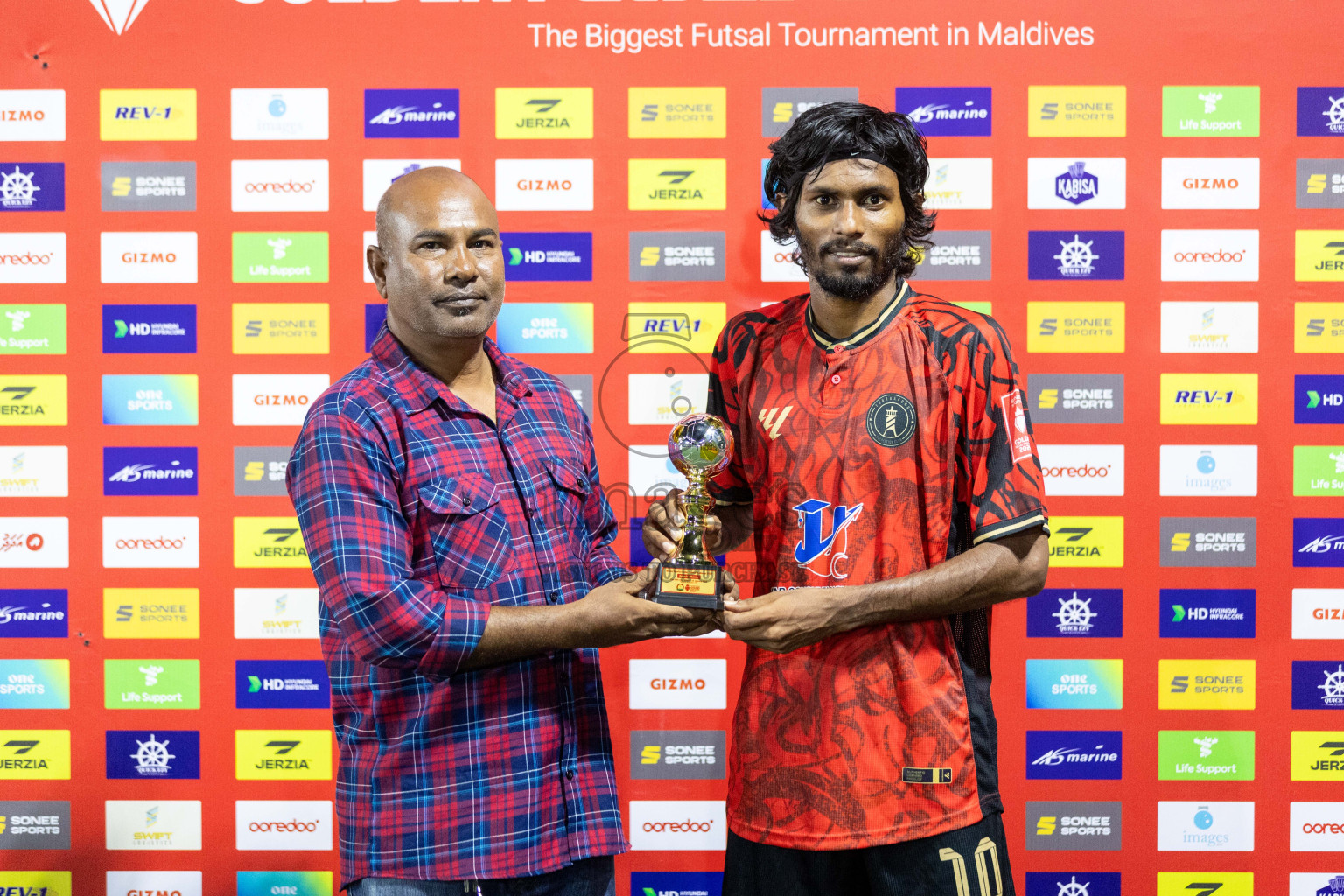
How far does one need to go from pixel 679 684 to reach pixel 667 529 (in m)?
1.01

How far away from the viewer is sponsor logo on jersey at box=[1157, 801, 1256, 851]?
2.60 metres

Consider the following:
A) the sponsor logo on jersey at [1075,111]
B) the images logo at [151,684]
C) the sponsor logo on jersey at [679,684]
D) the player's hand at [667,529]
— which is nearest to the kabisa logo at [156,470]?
the images logo at [151,684]

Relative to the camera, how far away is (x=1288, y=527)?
8.40ft

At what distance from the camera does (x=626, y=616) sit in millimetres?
1530

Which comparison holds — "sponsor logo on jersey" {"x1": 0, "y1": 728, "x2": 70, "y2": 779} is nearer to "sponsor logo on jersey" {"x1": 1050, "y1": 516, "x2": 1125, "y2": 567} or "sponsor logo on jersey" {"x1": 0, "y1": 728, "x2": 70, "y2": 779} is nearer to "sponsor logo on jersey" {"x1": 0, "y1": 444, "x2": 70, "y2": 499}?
"sponsor logo on jersey" {"x1": 0, "y1": 444, "x2": 70, "y2": 499}

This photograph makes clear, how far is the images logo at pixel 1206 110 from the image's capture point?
2.52m

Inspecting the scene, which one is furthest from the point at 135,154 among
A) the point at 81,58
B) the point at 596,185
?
the point at 596,185

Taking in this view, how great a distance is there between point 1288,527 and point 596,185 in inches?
87.0

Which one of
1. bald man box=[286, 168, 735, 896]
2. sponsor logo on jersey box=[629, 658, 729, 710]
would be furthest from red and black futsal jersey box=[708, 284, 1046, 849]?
sponsor logo on jersey box=[629, 658, 729, 710]

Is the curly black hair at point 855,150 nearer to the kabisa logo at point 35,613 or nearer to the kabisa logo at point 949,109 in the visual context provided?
the kabisa logo at point 949,109

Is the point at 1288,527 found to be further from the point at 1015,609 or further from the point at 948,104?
the point at 948,104

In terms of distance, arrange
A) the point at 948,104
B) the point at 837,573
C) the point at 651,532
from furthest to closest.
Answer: the point at 948,104 → the point at 651,532 → the point at 837,573

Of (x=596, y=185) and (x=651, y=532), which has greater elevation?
(x=596, y=185)

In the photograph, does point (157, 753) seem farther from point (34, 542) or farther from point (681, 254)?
point (681, 254)
